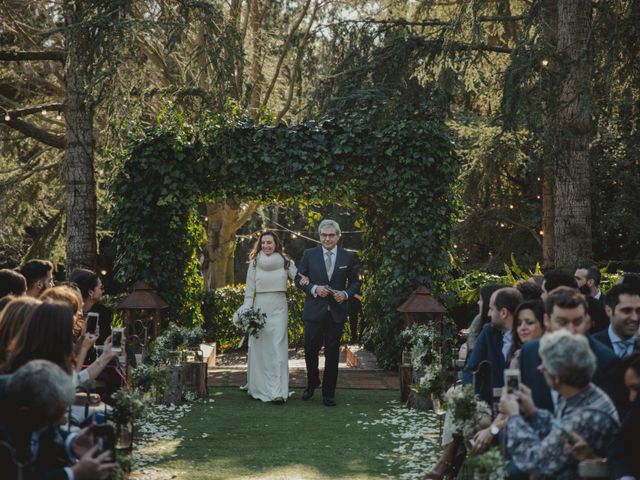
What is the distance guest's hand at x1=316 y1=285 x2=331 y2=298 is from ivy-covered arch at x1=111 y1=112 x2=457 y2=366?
2.17 meters

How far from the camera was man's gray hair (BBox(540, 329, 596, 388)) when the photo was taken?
3.45 m

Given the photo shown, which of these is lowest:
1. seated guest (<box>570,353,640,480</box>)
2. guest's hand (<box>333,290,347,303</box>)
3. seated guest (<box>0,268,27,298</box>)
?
seated guest (<box>570,353,640,480</box>)

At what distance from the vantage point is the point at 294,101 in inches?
843

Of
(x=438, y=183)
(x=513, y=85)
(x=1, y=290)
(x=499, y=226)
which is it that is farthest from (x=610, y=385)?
(x=499, y=226)

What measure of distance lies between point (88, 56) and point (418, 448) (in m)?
5.89

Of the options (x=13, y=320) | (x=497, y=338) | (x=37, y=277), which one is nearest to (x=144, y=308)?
(x=37, y=277)

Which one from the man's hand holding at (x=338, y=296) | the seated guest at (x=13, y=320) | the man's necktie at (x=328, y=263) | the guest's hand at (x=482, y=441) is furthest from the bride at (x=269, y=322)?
the seated guest at (x=13, y=320)

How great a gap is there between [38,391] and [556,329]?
2.50 m

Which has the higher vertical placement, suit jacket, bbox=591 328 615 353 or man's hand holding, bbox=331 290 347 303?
man's hand holding, bbox=331 290 347 303

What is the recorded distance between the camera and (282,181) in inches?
446

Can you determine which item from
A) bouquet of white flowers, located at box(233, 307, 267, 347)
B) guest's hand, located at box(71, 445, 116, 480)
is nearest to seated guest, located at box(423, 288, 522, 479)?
guest's hand, located at box(71, 445, 116, 480)

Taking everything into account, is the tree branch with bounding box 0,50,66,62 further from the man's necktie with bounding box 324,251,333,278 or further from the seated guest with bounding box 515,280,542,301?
the seated guest with bounding box 515,280,542,301

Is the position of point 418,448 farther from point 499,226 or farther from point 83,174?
point 499,226

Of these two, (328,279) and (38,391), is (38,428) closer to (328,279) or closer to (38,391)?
(38,391)
